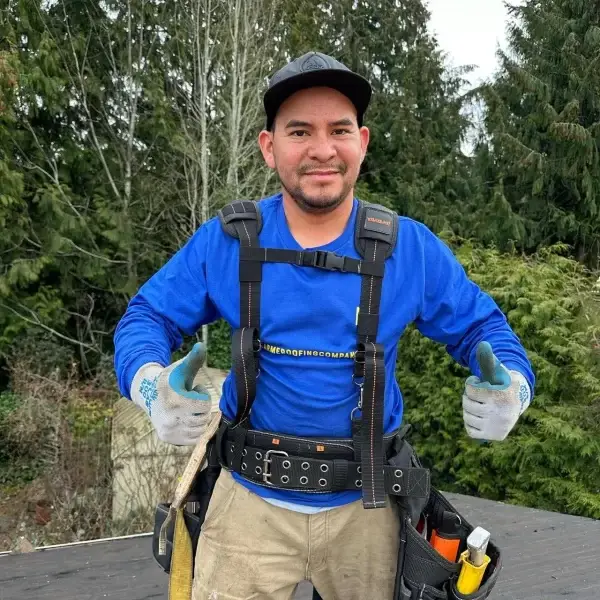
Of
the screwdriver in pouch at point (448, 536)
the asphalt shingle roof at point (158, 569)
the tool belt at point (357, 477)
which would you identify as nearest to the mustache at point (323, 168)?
the tool belt at point (357, 477)

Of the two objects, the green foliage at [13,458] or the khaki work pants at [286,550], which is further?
the green foliage at [13,458]

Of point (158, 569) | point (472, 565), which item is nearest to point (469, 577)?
point (472, 565)

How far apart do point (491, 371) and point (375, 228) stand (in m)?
0.44

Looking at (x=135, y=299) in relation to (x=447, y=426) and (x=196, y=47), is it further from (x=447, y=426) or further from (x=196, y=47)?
(x=196, y=47)

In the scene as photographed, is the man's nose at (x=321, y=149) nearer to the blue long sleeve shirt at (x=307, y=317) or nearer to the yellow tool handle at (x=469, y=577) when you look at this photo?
the blue long sleeve shirt at (x=307, y=317)

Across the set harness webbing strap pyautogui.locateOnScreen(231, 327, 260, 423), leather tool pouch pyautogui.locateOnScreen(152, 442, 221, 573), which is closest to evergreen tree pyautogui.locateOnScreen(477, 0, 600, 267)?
leather tool pouch pyautogui.locateOnScreen(152, 442, 221, 573)

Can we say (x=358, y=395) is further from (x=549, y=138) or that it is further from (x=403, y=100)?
(x=549, y=138)

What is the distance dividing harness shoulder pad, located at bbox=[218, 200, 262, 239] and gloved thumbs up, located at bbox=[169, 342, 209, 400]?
366 mm

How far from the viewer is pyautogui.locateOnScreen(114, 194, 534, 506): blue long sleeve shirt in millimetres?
1503

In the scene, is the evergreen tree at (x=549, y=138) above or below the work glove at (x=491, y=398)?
above

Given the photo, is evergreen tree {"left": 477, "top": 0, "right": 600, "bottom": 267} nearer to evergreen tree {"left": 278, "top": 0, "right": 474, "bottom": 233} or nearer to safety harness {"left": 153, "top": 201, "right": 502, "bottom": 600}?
evergreen tree {"left": 278, "top": 0, "right": 474, "bottom": 233}

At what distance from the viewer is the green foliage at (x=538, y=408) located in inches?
189

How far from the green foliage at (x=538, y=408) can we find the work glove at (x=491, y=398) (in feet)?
12.0

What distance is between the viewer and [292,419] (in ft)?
5.08
